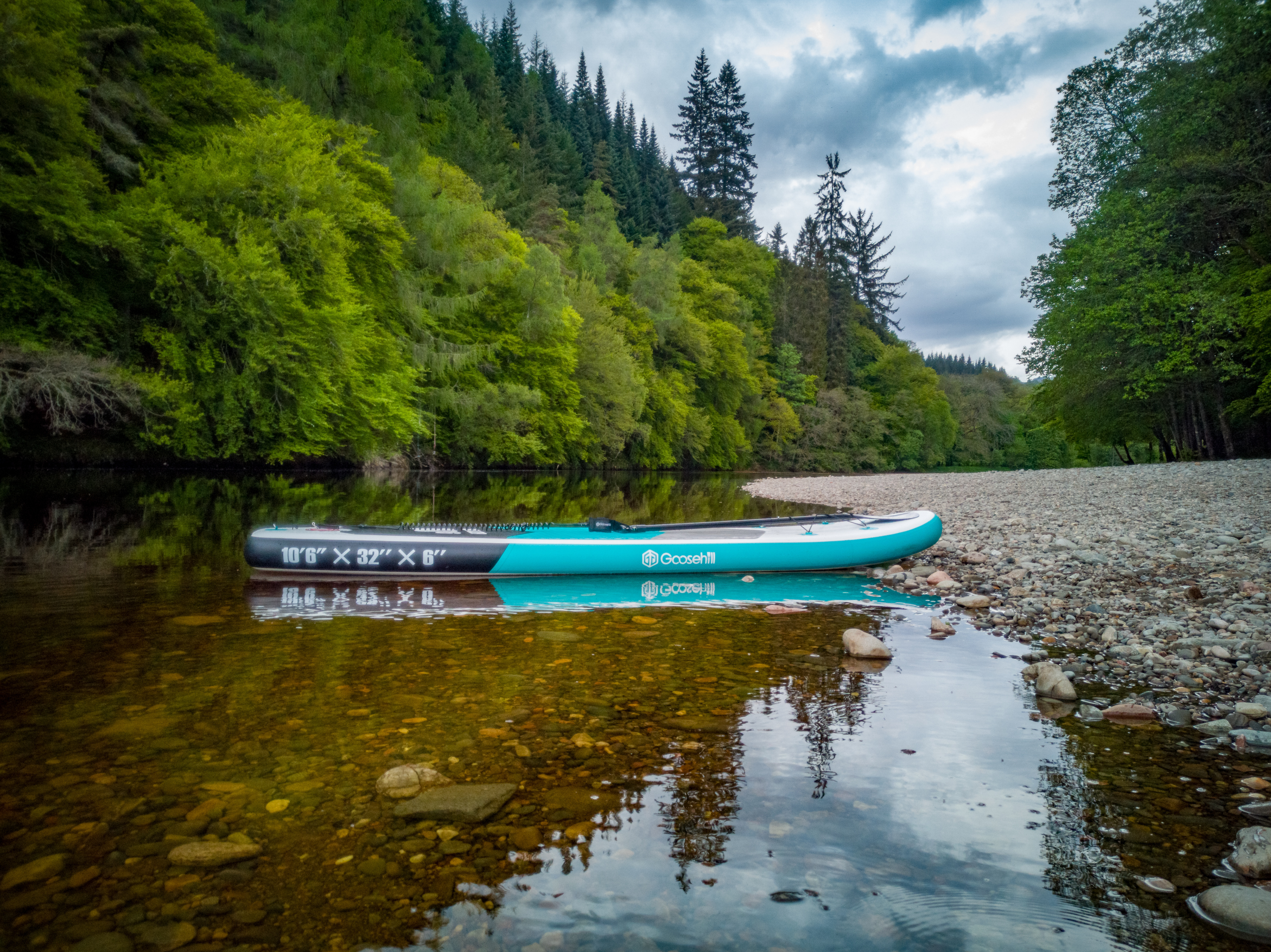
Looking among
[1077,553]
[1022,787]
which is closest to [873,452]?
[1077,553]

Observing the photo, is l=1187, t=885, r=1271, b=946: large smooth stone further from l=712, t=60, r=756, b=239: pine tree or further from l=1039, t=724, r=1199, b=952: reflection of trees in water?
l=712, t=60, r=756, b=239: pine tree

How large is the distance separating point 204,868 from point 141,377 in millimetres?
17530

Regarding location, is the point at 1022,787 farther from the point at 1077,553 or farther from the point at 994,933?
the point at 1077,553

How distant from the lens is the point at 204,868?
2.21 meters

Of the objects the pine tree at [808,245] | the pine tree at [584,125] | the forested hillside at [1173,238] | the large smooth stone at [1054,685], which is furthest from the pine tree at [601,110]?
the large smooth stone at [1054,685]

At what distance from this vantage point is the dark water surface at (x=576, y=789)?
2.02m

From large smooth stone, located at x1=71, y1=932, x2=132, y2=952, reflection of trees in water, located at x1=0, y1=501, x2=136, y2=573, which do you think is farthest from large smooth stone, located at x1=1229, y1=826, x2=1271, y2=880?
reflection of trees in water, located at x1=0, y1=501, x2=136, y2=573

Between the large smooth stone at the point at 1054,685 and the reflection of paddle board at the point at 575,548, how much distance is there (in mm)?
3856

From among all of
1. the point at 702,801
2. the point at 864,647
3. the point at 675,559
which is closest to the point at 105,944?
the point at 702,801

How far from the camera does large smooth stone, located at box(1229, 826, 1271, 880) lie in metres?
2.21

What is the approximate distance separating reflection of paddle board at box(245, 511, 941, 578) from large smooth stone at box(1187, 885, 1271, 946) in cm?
570

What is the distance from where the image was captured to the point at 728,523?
857 cm

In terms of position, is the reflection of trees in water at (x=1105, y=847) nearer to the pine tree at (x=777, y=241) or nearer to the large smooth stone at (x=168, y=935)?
the large smooth stone at (x=168, y=935)

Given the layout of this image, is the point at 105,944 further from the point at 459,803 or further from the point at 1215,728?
the point at 1215,728
